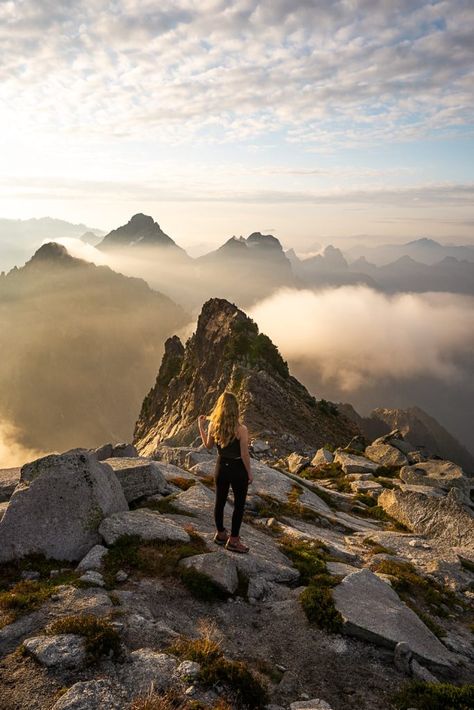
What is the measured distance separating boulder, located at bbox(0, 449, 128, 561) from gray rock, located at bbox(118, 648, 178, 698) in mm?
5046

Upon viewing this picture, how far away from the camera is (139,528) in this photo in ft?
44.6

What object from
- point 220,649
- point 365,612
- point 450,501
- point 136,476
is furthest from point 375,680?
point 450,501

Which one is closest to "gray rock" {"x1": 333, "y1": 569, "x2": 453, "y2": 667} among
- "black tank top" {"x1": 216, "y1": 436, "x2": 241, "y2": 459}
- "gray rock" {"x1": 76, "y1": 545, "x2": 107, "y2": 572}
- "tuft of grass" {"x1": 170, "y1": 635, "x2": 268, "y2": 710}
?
"tuft of grass" {"x1": 170, "y1": 635, "x2": 268, "y2": 710}

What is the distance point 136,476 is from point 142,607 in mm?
7380

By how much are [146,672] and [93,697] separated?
1026 mm

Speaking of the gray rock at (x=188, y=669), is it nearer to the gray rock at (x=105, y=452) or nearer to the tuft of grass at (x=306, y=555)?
the tuft of grass at (x=306, y=555)

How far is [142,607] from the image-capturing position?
10.4 metres

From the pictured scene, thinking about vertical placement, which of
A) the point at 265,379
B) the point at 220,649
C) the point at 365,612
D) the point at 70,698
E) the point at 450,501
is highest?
the point at 70,698

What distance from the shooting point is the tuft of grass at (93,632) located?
324 inches

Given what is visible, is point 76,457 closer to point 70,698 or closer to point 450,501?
point 70,698

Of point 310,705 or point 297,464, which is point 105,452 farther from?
point 297,464

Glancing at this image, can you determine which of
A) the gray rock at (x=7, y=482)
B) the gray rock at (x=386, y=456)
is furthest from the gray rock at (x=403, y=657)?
the gray rock at (x=386, y=456)

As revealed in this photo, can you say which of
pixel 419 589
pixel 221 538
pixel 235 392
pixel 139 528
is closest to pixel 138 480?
pixel 139 528

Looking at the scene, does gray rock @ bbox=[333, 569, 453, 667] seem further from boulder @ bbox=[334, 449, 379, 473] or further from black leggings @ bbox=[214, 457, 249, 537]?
boulder @ bbox=[334, 449, 379, 473]
